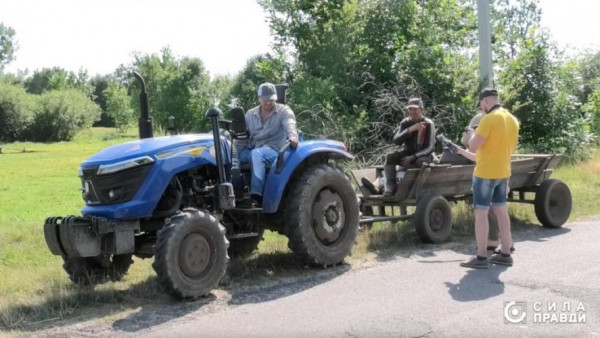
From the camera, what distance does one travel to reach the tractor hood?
6.22 meters

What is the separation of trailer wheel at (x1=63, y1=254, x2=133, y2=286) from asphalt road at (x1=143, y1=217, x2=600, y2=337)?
152 cm

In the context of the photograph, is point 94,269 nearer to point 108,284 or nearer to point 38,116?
point 108,284

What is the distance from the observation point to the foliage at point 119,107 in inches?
3329

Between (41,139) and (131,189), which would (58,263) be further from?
(41,139)

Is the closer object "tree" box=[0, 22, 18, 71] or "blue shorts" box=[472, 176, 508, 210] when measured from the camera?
"blue shorts" box=[472, 176, 508, 210]

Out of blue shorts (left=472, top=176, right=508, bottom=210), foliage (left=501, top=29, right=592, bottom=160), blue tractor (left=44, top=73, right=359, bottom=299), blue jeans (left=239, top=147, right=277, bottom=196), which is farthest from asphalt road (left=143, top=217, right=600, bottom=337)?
foliage (left=501, top=29, right=592, bottom=160)

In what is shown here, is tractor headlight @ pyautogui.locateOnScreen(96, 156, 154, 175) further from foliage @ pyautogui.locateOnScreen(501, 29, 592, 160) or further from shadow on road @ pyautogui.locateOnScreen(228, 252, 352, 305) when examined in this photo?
foliage @ pyautogui.locateOnScreen(501, 29, 592, 160)

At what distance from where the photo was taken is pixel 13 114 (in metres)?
62.9

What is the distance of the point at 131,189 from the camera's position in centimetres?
615

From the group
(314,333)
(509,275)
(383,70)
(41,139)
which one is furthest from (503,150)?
(41,139)

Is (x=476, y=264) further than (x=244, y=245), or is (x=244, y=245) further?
(x=244, y=245)

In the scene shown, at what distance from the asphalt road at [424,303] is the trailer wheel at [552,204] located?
2.04m

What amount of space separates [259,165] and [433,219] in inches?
115

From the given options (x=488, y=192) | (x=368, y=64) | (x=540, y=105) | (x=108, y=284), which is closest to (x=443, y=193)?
(x=488, y=192)
